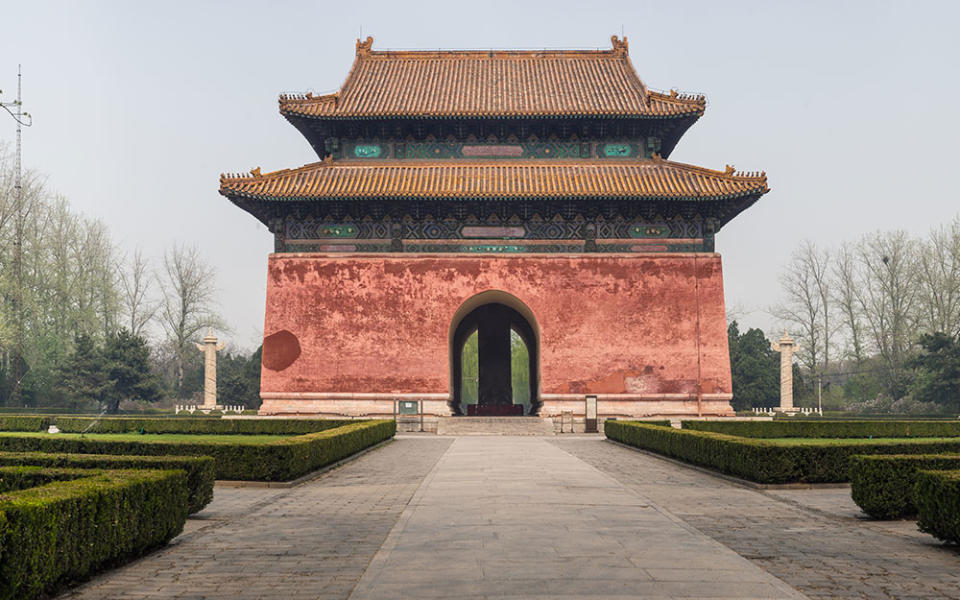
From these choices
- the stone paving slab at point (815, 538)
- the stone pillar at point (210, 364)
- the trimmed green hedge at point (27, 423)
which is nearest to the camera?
the stone paving slab at point (815, 538)

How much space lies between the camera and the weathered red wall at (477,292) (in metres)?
26.8

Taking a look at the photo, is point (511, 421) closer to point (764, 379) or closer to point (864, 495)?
point (864, 495)

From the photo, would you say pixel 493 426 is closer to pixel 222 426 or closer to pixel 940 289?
pixel 222 426

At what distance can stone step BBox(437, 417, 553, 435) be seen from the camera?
24192mm

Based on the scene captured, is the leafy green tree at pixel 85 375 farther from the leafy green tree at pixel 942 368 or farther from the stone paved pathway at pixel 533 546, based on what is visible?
the leafy green tree at pixel 942 368

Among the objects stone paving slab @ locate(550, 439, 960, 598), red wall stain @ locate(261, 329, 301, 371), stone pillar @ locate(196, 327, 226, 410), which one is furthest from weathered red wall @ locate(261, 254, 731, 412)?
stone paving slab @ locate(550, 439, 960, 598)

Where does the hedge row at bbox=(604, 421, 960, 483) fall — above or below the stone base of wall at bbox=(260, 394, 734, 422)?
below

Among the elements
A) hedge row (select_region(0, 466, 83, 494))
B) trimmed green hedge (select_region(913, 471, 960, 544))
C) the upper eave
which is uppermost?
the upper eave

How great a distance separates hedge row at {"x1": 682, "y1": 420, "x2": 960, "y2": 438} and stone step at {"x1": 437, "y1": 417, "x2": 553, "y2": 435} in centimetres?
480

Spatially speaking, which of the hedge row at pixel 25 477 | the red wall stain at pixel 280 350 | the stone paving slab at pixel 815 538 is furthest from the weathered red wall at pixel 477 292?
the hedge row at pixel 25 477

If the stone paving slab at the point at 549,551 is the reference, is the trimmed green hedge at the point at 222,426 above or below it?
above

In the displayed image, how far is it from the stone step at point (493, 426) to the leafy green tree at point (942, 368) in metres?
22.8

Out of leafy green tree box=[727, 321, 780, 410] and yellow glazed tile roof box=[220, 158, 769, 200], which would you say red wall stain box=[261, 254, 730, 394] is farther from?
leafy green tree box=[727, 321, 780, 410]

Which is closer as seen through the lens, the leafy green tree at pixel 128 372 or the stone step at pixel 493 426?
the stone step at pixel 493 426
